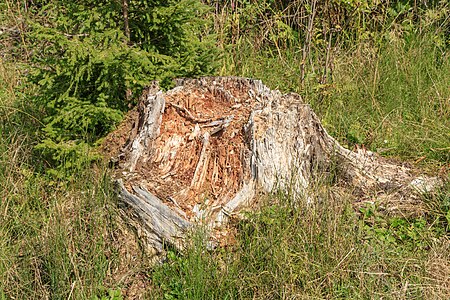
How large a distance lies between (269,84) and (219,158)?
78.4 inches

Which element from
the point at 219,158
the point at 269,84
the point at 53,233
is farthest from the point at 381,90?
the point at 53,233

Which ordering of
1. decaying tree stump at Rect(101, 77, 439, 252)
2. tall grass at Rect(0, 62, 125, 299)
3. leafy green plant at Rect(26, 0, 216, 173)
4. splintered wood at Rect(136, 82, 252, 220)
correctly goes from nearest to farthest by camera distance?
1. tall grass at Rect(0, 62, 125, 299)
2. decaying tree stump at Rect(101, 77, 439, 252)
3. splintered wood at Rect(136, 82, 252, 220)
4. leafy green plant at Rect(26, 0, 216, 173)

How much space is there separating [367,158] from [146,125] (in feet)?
5.66

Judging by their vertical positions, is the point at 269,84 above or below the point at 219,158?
below

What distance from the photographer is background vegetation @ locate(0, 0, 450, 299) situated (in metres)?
3.43

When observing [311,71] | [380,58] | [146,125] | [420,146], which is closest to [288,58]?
[311,71]

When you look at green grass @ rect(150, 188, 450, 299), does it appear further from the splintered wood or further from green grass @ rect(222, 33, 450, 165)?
green grass @ rect(222, 33, 450, 165)

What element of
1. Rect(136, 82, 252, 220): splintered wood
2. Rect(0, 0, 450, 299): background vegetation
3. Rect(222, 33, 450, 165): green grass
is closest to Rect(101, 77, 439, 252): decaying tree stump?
Rect(136, 82, 252, 220): splintered wood

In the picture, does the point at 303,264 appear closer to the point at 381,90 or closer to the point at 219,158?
the point at 219,158

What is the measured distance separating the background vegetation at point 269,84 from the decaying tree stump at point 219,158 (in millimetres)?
153

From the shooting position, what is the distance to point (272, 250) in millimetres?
3443

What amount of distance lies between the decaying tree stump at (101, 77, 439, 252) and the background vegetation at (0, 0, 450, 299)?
0.15 metres

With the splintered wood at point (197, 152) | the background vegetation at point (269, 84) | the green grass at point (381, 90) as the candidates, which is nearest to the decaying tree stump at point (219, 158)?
the splintered wood at point (197, 152)

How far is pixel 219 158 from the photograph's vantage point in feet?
13.3
